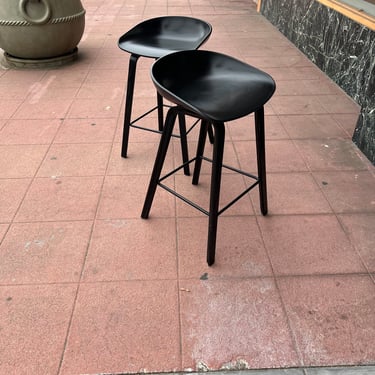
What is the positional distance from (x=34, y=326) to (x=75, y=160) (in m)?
1.39

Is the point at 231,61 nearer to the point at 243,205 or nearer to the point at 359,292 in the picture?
the point at 243,205

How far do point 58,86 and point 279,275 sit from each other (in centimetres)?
319

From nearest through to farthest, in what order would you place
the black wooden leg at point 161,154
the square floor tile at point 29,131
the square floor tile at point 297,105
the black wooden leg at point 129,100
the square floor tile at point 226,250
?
the black wooden leg at point 161,154 → the square floor tile at point 226,250 → the black wooden leg at point 129,100 → the square floor tile at point 29,131 → the square floor tile at point 297,105

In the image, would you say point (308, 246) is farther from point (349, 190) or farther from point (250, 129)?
point (250, 129)

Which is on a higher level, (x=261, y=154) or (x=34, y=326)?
(x=261, y=154)

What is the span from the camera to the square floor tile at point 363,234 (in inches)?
77.4

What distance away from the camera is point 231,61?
74.0 inches

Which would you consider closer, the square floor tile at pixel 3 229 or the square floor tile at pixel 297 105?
the square floor tile at pixel 3 229

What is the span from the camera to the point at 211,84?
5.72ft

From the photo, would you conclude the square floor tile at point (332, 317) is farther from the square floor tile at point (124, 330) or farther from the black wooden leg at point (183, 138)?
the black wooden leg at point (183, 138)

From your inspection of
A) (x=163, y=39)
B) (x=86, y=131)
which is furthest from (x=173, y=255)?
(x=86, y=131)

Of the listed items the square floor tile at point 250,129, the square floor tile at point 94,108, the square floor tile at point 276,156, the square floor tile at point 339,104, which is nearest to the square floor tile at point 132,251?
the square floor tile at point 276,156

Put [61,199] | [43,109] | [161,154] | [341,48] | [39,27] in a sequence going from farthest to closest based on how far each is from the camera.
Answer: [39,27] < [341,48] < [43,109] < [61,199] < [161,154]

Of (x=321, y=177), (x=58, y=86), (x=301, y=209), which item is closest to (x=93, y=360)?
(x=301, y=209)
